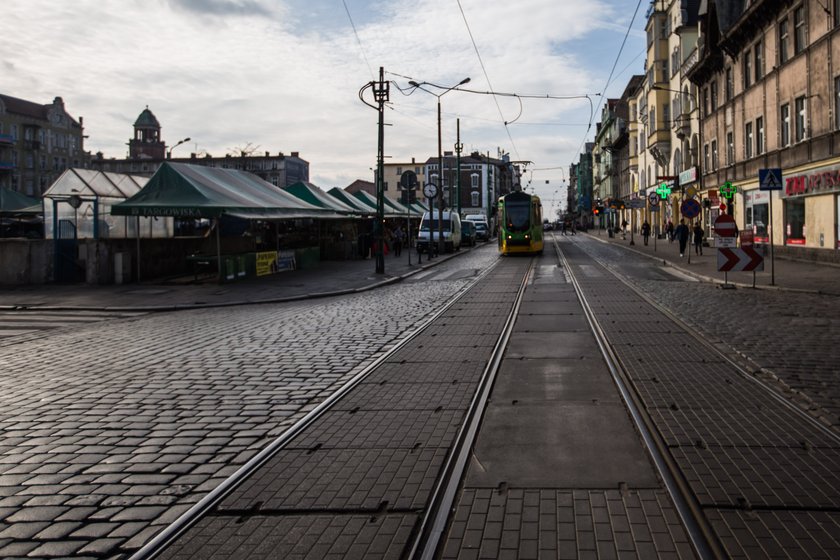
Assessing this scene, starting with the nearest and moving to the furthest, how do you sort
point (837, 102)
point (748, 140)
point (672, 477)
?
point (672, 477), point (837, 102), point (748, 140)

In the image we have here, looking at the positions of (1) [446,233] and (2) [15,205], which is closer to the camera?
(2) [15,205]

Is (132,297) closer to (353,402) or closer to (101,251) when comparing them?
(101,251)

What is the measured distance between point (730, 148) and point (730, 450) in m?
37.0

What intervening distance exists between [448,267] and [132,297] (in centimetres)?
1588

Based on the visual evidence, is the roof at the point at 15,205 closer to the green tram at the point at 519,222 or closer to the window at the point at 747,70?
the green tram at the point at 519,222

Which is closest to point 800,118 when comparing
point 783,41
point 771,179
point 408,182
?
point 783,41

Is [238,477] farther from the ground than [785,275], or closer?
closer

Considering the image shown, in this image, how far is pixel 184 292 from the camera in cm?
2133

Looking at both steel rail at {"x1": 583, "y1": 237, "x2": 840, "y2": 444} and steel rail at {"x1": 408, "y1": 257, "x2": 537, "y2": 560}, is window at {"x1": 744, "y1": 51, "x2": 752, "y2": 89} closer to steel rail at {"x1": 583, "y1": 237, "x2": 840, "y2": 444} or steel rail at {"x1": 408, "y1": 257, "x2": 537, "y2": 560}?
steel rail at {"x1": 583, "y1": 237, "x2": 840, "y2": 444}

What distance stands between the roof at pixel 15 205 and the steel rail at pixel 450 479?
110ft

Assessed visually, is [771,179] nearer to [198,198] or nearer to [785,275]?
[785,275]

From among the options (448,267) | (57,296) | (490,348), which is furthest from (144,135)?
(490,348)

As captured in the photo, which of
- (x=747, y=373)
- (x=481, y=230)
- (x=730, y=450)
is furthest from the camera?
(x=481, y=230)

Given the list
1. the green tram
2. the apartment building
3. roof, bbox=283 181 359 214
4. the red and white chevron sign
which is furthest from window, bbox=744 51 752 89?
roof, bbox=283 181 359 214
